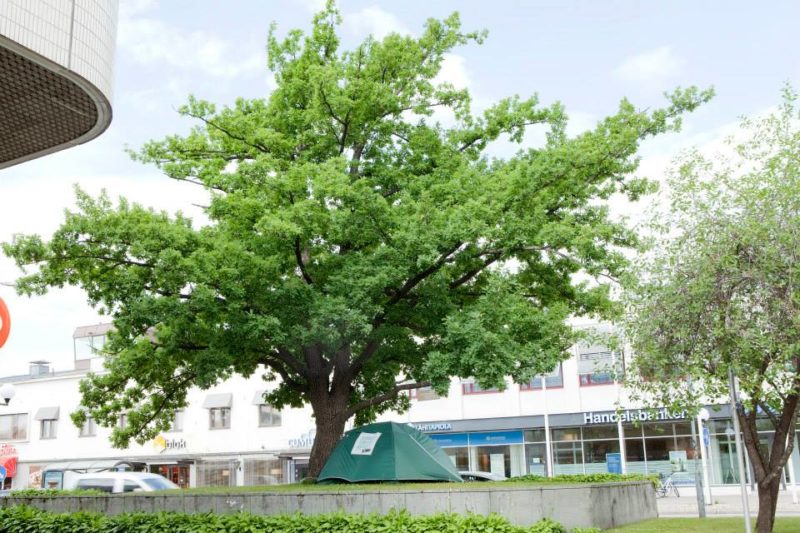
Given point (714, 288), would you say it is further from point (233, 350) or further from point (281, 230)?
point (233, 350)

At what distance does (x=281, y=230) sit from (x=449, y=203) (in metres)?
4.07

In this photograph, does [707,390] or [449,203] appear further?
[449,203]

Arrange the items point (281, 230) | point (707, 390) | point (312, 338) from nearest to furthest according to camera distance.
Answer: point (707, 390) < point (281, 230) < point (312, 338)

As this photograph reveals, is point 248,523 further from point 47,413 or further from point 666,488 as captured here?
point 47,413

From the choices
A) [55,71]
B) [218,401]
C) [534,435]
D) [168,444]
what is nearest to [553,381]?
[534,435]

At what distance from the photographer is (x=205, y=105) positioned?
21.4 meters

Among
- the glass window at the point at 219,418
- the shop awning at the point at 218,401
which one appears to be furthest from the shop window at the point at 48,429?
the shop awning at the point at 218,401

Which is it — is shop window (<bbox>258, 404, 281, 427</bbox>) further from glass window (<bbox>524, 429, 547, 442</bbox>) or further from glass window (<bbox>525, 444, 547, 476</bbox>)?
glass window (<bbox>525, 444, 547, 476</bbox>)

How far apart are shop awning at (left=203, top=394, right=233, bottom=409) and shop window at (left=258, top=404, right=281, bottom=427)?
2054 mm

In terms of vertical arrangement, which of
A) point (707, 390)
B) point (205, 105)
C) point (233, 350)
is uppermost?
point (205, 105)

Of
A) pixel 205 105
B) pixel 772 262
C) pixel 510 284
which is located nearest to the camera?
pixel 772 262

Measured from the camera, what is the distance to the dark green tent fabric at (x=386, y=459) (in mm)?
18703

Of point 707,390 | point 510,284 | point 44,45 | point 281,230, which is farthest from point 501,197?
point 44,45

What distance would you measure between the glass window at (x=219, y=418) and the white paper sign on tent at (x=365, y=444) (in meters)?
30.8
